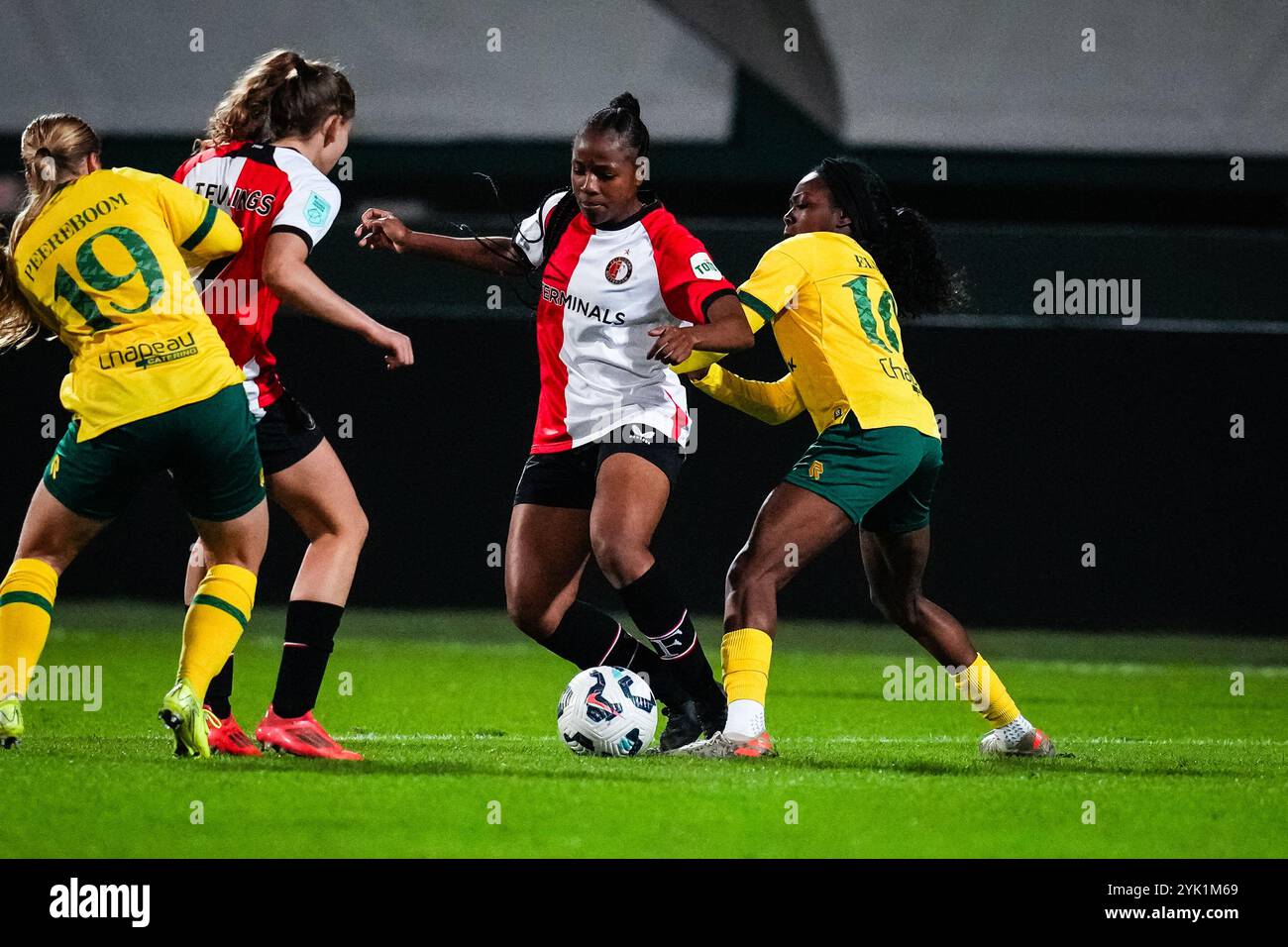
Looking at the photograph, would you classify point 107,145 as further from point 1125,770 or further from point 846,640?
point 1125,770

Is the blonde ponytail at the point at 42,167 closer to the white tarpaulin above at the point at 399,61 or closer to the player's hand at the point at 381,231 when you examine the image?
the player's hand at the point at 381,231

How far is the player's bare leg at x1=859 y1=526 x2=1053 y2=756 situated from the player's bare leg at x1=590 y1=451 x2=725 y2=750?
0.65 m

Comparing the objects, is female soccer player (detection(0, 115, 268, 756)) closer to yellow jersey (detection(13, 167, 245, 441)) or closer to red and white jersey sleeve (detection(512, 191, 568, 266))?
yellow jersey (detection(13, 167, 245, 441))

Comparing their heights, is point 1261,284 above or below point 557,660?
above

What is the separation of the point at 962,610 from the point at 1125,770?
526 centimetres

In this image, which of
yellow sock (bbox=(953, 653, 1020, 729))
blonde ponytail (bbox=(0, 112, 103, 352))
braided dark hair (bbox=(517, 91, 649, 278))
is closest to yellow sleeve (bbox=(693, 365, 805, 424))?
braided dark hair (bbox=(517, 91, 649, 278))

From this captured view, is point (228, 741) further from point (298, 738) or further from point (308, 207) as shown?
point (308, 207)

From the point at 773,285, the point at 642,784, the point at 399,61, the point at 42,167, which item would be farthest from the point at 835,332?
the point at 399,61

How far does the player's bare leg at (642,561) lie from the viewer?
510cm

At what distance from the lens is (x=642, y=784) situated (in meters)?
4.56

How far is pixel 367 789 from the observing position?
4402mm

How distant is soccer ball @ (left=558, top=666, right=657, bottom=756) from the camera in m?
5.13

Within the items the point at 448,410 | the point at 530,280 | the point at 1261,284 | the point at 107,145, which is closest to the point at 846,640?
the point at 448,410

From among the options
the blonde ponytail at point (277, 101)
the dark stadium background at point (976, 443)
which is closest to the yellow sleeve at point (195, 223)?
the blonde ponytail at point (277, 101)
